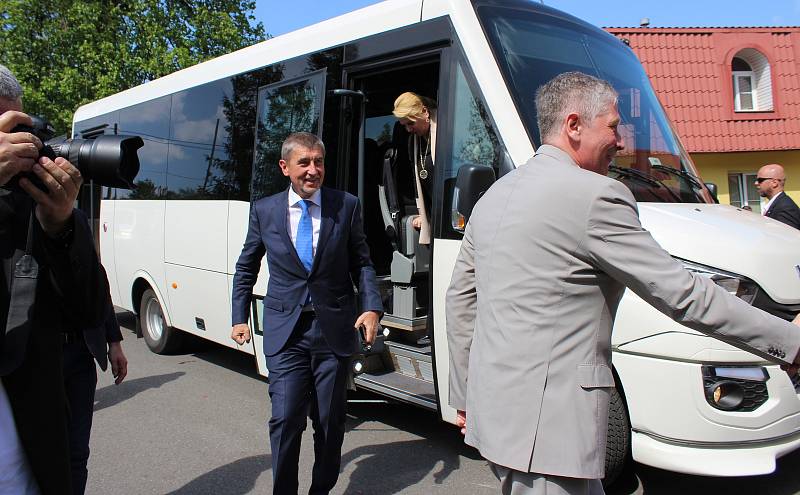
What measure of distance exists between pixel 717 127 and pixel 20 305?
51.3 ft

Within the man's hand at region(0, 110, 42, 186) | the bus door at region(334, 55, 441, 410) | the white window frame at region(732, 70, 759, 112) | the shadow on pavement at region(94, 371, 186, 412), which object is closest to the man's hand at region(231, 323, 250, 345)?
the bus door at region(334, 55, 441, 410)

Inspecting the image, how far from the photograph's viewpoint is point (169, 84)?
7035mm

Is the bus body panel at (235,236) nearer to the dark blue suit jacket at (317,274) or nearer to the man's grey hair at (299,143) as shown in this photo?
the dark blue suit jacket at (317,274)

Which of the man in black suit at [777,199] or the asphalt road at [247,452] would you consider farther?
the man in black suit at [777,199]

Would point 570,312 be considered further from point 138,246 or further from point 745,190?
point 745,190

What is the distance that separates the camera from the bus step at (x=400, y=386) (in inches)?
172

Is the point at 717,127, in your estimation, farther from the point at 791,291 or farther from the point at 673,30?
the point at 791,291

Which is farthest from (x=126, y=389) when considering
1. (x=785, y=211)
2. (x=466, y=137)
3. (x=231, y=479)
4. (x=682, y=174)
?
(x=785, y=211)

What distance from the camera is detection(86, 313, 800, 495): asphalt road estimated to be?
4.04 metres

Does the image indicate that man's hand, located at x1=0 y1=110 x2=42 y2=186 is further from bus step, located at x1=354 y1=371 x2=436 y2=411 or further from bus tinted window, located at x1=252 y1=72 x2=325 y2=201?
bus tinted window, located at x1=252 y1=72 x2=325 y2=201

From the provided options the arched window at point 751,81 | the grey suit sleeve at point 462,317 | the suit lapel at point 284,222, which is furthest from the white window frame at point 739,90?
the grey suit sleeve at point 462,317

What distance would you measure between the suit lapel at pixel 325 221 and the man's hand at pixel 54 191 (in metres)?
1.80

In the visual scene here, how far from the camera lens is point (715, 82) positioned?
48.9ft

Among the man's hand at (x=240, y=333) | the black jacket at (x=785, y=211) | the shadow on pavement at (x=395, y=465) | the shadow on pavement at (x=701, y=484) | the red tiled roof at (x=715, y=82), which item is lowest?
the shadow on pavement at (x=395, y=465)
